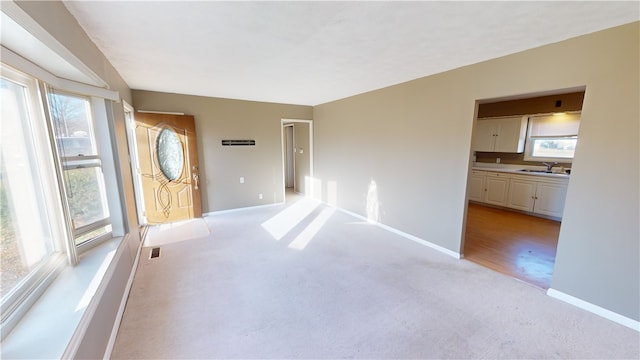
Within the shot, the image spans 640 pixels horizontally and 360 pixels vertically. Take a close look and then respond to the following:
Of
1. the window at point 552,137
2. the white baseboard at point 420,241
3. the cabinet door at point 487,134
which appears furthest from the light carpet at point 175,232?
the window at point 552,137

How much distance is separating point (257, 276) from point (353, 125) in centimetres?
319

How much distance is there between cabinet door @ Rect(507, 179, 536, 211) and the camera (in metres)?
4.61

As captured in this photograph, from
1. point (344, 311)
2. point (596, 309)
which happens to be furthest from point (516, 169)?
point (344, 311)

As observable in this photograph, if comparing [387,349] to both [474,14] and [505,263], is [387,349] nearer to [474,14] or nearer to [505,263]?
[505,263]

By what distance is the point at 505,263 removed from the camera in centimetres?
298

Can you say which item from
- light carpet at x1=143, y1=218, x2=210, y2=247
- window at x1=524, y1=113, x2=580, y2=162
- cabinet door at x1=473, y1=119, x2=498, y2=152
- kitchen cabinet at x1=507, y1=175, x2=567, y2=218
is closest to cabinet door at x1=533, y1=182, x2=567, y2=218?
kitchen cabinet at x1=507, y1=175, x2=567, y2=218

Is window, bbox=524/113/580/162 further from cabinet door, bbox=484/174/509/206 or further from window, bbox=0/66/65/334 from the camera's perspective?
window, bbox=0/66/65/334

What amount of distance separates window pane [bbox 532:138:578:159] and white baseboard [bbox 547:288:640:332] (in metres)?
3.57

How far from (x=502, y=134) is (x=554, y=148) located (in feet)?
2.93

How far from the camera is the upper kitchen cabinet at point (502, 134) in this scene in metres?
4.89

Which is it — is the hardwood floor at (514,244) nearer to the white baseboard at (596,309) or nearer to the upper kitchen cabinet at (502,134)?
the white baseboard at (596,309)

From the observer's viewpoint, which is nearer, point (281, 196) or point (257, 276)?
point (257, 276)

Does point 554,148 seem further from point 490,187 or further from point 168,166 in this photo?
point 168,166

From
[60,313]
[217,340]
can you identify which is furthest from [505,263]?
[60,313]
